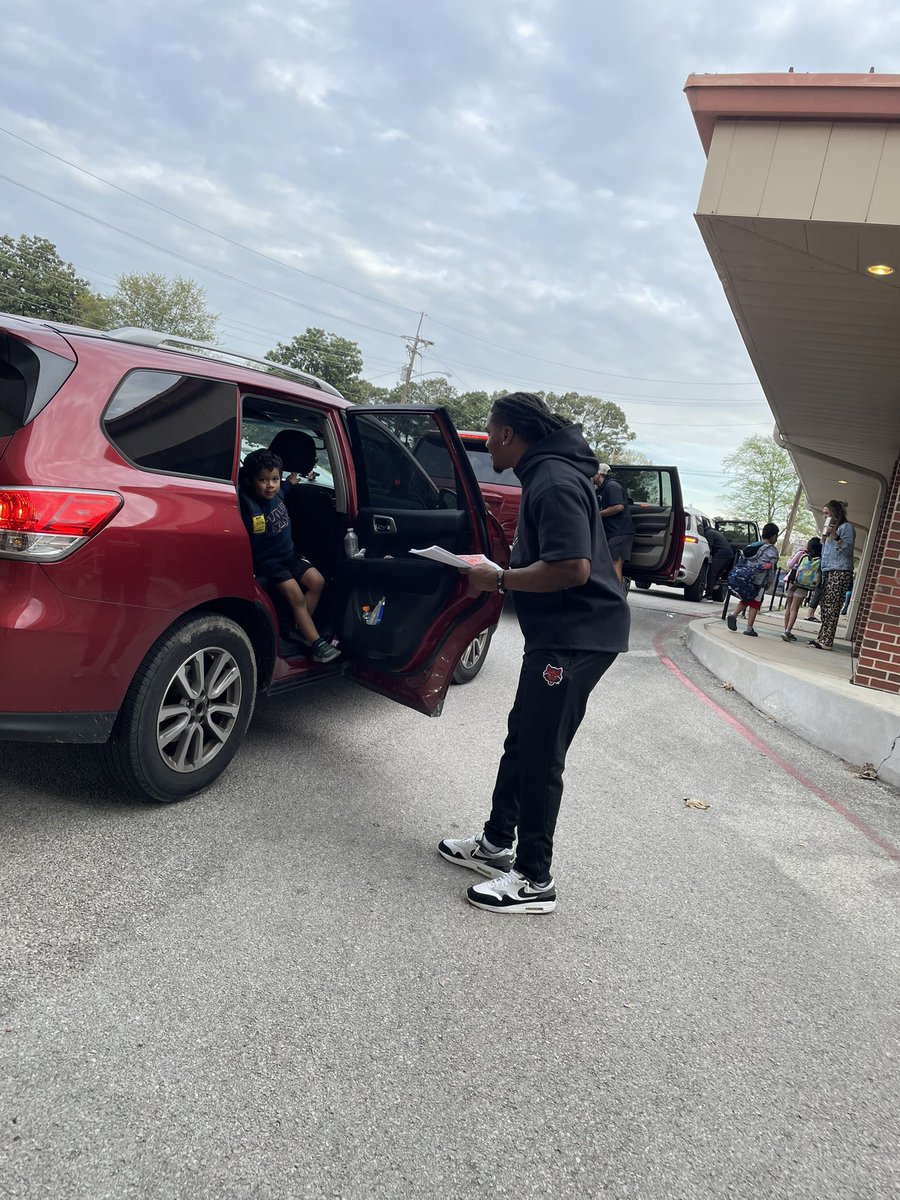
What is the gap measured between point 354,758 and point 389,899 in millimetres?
1433

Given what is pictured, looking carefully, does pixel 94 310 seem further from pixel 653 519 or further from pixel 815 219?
pixel 815 219

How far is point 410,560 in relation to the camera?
4.02 metres

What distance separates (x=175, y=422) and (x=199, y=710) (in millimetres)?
1224

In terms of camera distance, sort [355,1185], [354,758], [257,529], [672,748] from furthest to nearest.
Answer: [672,748]
[354,758]
[257,529]
[355,1185]

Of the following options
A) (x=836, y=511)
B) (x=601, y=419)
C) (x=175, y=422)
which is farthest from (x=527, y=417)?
(x=601, y=419)

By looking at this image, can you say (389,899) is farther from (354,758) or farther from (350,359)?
(350,359)

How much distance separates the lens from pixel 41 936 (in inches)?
93.9

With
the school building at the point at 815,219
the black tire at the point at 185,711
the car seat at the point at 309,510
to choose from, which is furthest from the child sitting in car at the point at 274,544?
the school building at the point at 815,219

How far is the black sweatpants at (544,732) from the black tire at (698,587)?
1460 centimetres

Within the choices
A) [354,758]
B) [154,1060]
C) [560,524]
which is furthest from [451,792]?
[154,1060]

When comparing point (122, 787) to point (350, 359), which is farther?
point (350, 359)

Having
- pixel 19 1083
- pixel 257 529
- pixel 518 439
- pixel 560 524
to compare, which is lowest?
pixel 19 1083

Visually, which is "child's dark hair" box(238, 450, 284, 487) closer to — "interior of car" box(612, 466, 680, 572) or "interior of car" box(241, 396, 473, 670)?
"interior of car" box(241, 396, 473, 670)

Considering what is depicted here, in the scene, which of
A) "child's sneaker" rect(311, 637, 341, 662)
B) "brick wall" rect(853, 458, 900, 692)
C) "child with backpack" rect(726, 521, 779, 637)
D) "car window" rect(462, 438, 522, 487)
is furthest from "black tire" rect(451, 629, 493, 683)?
"child with backpack" rect(726, 521, 779, 637)
